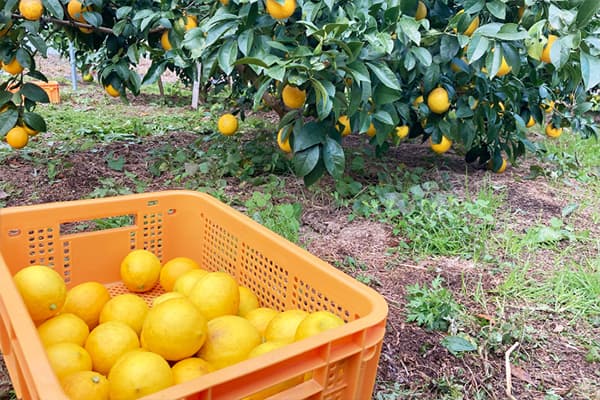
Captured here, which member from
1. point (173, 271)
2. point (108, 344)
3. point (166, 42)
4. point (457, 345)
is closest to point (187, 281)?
point (173, 271)

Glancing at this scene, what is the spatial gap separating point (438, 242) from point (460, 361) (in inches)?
27.0

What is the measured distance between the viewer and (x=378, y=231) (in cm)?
217

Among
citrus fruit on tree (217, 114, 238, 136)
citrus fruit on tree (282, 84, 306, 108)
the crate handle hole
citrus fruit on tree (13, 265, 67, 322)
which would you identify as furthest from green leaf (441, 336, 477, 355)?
citrus fruit on tree (217, 114, 238, 136)

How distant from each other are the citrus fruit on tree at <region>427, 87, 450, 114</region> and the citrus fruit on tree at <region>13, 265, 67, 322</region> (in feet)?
5.79

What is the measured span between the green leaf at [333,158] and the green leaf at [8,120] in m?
1.34

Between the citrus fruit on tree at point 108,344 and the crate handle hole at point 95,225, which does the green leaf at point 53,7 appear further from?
the citrus fruit on tree at point 108,344

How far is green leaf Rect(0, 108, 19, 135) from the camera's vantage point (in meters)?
2.17

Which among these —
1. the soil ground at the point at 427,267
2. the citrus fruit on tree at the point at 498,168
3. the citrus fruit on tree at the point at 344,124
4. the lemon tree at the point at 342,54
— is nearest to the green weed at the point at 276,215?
the soil ground at the point at 427,267

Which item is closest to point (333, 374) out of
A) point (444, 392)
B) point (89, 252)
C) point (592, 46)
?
point (444, 392)

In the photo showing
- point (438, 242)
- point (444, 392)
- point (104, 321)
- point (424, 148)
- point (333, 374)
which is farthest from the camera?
point (424, 148)

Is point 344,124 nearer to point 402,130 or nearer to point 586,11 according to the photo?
point 402,130

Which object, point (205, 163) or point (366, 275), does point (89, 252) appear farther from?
point (205, 163)

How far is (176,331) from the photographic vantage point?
853 millimetres

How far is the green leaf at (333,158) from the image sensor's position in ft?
6.45
